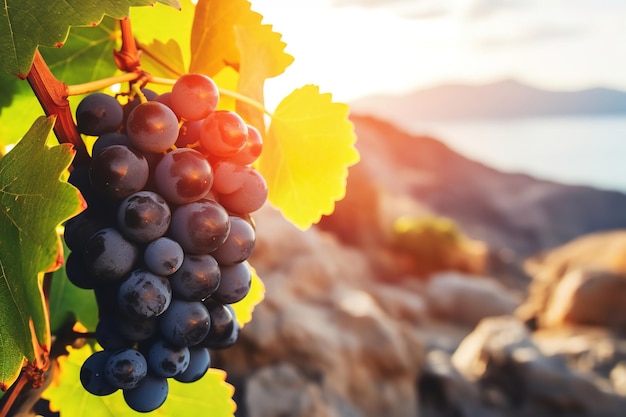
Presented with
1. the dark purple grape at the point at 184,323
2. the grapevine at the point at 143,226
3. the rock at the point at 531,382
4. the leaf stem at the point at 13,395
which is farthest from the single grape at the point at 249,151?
the rock at the point at 531,382

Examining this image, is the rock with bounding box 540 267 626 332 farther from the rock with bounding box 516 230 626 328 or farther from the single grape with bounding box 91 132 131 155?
the single grape with bounding box 91 132 131 155

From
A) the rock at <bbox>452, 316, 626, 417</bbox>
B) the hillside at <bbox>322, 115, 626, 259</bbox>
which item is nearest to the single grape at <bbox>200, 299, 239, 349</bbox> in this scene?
the rock at <bbox>452, 316, 626, 417</bbox>

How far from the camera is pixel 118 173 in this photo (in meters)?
0.35

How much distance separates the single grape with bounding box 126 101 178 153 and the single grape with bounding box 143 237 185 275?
0.19 ft

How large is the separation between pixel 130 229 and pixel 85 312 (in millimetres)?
211

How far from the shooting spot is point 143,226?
0.35 m

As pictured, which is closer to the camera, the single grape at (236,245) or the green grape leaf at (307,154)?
the single grape at (236,245)

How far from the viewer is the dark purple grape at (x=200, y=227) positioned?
1.18 feet

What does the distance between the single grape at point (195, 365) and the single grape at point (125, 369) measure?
0.03 m

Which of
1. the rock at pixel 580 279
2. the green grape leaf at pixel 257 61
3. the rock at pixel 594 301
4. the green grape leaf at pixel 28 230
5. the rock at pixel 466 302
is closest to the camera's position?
the green grape leaf at pixel 28 230

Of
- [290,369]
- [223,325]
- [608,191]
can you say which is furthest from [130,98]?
[608,191]

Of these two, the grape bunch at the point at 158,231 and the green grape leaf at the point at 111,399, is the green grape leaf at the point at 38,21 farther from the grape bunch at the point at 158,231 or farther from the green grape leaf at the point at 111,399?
the green grape leaf at the point at 111,399

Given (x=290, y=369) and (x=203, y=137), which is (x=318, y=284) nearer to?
(x=290, y=369)

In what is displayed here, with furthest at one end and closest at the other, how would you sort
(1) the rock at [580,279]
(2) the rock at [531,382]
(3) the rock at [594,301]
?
(1) the rock at [580,279] < (3) the rock at [594,301] < (2) the rock at [531,382]
